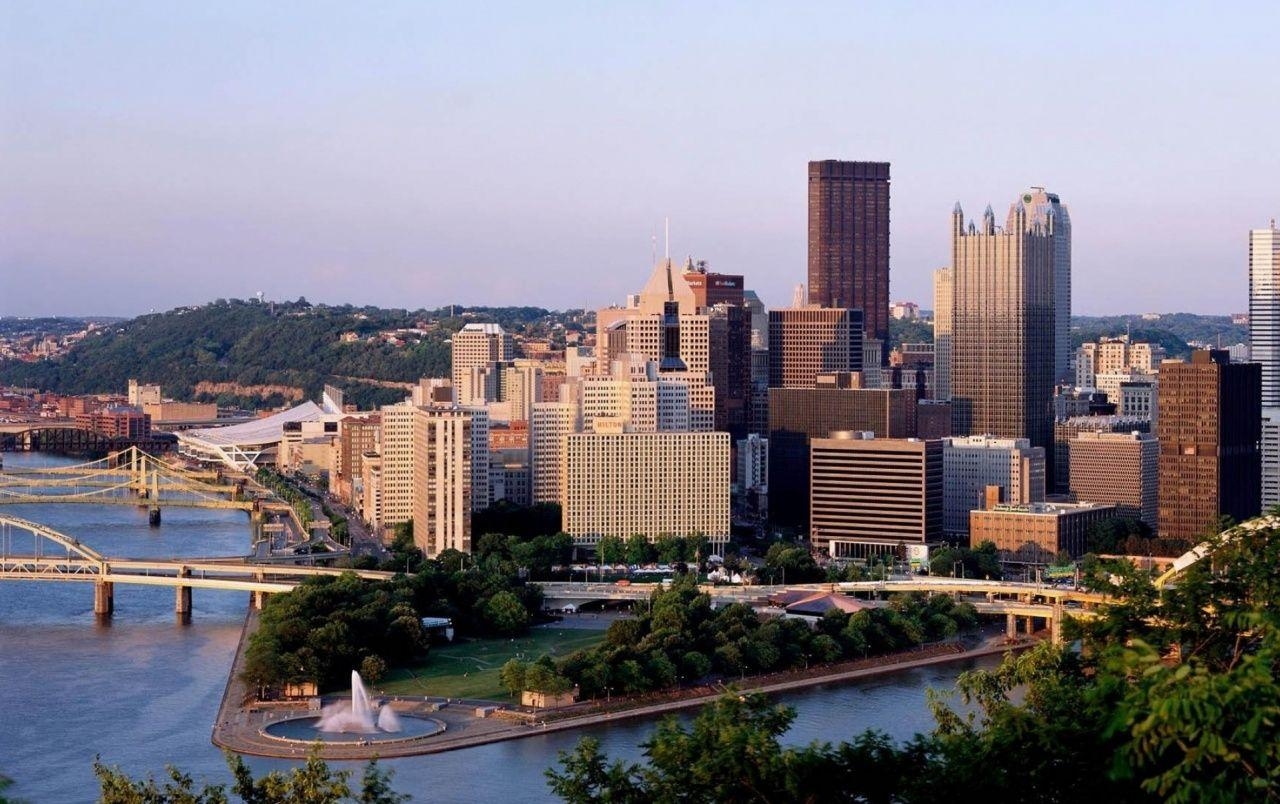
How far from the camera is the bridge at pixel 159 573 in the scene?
2786 centimetres

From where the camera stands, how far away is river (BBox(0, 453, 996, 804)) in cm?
1747

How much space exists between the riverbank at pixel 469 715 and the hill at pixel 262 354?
47.0 metres

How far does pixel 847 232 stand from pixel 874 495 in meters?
31.2

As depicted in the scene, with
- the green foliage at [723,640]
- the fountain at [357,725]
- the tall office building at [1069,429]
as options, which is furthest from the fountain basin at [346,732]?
the tall office building at [1069,429]

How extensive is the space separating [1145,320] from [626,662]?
344ft

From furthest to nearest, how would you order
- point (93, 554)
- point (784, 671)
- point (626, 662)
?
point (93, 554), point (784, 671), point (626, 662)

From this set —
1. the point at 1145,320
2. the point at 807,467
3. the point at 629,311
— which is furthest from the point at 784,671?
the point at 1145,320

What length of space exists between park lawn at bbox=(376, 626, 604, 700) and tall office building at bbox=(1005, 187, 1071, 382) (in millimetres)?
28064

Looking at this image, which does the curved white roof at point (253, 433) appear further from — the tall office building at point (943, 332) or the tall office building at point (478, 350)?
the tall office building at point (943, 332)

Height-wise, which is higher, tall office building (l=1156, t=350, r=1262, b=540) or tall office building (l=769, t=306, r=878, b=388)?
tall office building (l=769, t=306, r=878, b=388)

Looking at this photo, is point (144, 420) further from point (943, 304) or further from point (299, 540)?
point (299, 540)

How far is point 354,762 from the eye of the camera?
720 inches

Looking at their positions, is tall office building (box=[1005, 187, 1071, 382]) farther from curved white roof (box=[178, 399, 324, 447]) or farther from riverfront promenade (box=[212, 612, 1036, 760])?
riverfront promenade (box=[212, 612, 1036, 760])

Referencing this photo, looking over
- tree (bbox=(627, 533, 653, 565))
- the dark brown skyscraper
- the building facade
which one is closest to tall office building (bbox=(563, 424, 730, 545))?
tree (bbox=(627, 533, 653, 565))
